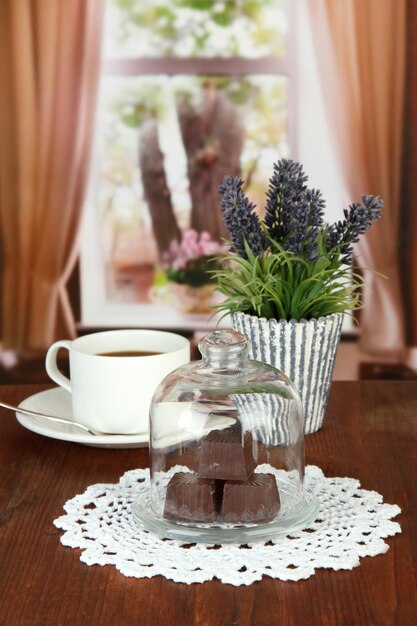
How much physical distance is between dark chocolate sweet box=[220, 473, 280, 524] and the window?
293 cm

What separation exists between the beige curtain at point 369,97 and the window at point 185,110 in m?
0.17

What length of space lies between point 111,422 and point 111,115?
9.28ft

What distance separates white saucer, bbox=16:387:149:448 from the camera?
1.01 meters

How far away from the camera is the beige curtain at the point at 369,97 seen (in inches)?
140

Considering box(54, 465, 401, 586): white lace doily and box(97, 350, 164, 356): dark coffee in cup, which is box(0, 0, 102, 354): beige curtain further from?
box(54, 465, 401, 586): white lace doily

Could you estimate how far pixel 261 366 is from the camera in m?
0.90

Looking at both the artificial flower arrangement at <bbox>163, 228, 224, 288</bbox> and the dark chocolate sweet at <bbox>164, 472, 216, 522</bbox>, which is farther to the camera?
the artificial flower arrangement at <bbox>163, 228, 224, 288</bbox>

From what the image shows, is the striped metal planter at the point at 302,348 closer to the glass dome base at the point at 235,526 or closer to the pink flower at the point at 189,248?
the glass dome base at the point at 235,526

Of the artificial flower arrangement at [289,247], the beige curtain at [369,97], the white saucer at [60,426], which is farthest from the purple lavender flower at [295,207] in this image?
the beige curtain at [369,97]

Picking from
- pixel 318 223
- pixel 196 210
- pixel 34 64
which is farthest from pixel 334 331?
pixel 34 64

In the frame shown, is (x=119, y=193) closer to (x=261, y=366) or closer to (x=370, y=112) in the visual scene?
(x=370, y=112)

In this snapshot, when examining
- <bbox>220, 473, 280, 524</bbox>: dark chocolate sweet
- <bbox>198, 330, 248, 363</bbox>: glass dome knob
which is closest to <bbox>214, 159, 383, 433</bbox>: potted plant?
<bbox>198, 330, 248, 363</bbox>: glass dome knob

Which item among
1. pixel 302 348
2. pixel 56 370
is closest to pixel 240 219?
pixel 302 348

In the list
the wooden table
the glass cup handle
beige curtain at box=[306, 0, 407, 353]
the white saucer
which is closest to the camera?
the wooden table
